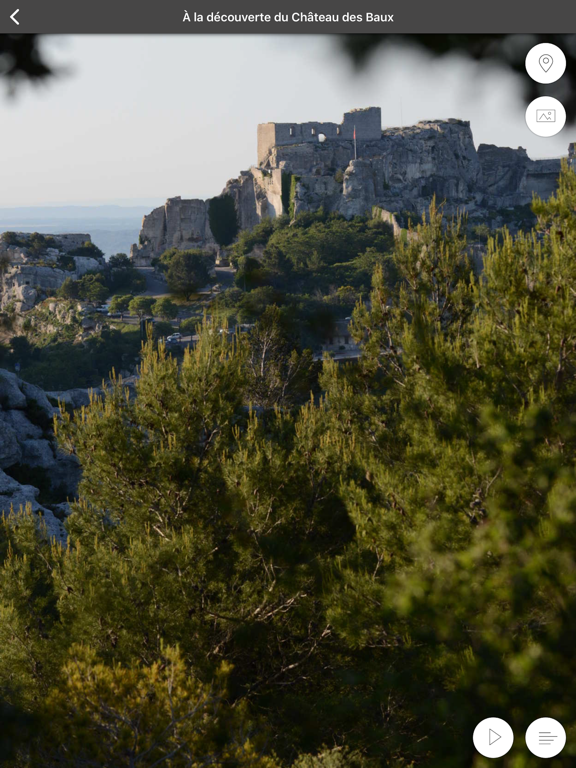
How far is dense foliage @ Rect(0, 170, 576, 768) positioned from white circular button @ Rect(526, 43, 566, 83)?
2.28 meters

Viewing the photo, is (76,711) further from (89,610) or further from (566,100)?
(566,100)

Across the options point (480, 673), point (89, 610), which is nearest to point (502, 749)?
point (480, 673)

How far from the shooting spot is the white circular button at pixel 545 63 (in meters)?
2.33

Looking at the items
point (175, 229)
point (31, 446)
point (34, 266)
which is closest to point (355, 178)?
point (175, 229)

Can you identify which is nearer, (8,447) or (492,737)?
(492,737)

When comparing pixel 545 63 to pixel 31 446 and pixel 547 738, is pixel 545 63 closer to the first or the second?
pixel 547 738

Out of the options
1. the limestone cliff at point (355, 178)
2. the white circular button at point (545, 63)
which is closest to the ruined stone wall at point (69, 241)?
the limestone cliff at point (355, 178)

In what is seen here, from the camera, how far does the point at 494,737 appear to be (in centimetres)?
291

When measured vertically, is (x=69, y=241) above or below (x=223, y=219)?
below

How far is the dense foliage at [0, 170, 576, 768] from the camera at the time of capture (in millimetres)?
4195

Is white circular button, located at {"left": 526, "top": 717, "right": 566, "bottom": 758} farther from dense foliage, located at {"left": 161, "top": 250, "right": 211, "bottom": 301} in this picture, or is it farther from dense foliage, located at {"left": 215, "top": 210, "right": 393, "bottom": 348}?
dense foliage, located at {"left": 161, "top": 250, "right": 211, "bottom": 301}
